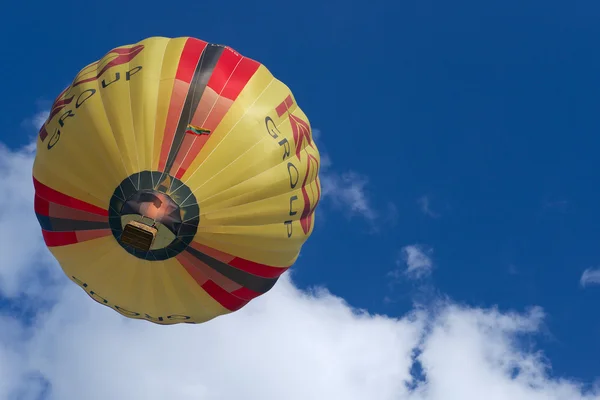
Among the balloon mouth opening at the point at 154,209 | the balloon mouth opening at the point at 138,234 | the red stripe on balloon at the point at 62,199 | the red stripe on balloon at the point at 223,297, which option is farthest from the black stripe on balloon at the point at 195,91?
the red stripe on balloon at the point at 223,297

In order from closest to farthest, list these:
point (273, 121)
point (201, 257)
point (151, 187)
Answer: point (151, 187), point (201, 257), point (273, 121)

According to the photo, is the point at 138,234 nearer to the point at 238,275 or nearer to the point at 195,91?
the point at 238,275

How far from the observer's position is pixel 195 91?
14031mm

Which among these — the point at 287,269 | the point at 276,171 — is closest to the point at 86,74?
the point at 276,171

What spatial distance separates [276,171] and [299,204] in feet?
4.45

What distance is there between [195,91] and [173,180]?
229cm

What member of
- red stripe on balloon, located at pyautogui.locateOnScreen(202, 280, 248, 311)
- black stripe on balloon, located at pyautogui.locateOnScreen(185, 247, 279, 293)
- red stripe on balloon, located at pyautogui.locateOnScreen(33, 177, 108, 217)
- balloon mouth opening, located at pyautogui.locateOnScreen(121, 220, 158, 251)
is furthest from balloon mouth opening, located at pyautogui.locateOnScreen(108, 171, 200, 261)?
red stripe on balloon, located at pyautogui.locateOnScreen(202, 280, 248, 311)

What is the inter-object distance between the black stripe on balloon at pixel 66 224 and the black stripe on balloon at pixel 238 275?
6.89 feet

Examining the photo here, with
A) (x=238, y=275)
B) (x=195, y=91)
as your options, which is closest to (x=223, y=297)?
(x=238, y=275)

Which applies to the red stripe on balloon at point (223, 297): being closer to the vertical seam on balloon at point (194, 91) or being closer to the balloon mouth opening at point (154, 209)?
the balloon mouth opening at point (154, 209)

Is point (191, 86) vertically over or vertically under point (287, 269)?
over

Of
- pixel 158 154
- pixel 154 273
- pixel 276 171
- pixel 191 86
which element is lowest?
pixel 154 273

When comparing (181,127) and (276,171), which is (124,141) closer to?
(181,127)

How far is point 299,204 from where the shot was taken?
15445 mm
